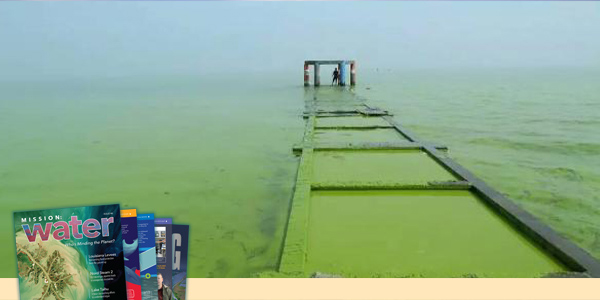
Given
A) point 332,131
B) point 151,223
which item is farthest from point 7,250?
point 332,131

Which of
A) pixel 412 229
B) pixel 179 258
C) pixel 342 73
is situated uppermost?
pixel 342 73

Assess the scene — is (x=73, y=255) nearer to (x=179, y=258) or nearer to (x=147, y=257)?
(x=147, y=257)

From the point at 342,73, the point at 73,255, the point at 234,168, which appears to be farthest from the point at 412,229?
the point at 342,73

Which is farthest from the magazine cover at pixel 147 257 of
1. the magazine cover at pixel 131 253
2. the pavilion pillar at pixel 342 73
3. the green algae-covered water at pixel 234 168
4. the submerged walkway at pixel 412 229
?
the pavilion pillar at pixel 342 73

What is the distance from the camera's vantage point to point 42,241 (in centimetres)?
216

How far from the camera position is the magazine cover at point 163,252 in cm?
224

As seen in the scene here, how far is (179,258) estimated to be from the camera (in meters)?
2.28

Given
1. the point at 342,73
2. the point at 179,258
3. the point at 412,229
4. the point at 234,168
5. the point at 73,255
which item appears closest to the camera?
the point at 73,255

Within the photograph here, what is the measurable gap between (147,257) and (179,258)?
150mm

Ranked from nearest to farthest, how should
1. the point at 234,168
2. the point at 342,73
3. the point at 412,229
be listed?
the point at 412,229, the point at 234,168, the point at 342,73

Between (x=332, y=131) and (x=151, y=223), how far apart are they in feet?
26.0

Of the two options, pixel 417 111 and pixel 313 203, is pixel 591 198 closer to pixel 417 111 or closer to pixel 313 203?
pixel 313 203

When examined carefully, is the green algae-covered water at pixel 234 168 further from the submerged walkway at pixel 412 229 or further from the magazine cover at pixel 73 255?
the magazine cover at pixel 73 255

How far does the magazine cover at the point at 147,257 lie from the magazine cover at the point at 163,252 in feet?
0.07
